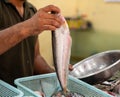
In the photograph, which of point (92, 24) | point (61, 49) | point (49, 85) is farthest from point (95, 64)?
point (92, 24)

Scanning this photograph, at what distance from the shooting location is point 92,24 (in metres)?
4.36

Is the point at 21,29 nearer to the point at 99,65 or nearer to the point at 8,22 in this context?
the point at 8,22

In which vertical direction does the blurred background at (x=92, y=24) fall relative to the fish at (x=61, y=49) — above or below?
below

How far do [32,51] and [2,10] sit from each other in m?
0.32

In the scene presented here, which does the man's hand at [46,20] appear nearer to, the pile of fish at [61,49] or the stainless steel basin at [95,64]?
the pile of fish at [61,49]

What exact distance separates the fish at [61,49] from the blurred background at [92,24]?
2.90 metres

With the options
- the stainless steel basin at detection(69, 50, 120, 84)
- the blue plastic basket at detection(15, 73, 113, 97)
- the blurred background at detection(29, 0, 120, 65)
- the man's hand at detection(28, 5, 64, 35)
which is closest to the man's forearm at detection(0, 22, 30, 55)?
the man's hand at detection(28, 5, 64, 35)

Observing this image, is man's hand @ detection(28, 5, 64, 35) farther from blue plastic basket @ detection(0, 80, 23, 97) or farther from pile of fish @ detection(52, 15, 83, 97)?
blue plastic basket @ detection(0, 80, 23, 97)

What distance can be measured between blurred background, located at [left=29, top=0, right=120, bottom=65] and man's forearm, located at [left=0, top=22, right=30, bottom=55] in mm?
2864

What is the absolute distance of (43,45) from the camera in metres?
3.80

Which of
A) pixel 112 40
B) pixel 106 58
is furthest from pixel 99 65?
pixel 112 40

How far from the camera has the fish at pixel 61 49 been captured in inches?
44.4

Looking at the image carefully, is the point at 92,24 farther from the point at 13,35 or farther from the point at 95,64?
the point at 13,35

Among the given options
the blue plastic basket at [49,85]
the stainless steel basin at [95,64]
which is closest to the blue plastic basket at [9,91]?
the blue plastic basket at [49,85]
